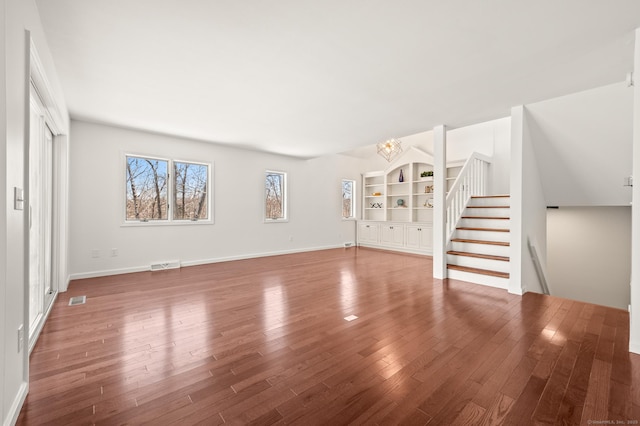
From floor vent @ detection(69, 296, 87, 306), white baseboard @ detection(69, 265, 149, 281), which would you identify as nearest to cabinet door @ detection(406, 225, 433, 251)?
white baseboard @ detection(69, 265, 149, 281)

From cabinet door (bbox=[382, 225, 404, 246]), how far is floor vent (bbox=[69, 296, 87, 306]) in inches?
265

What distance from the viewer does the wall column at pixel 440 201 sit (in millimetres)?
4617

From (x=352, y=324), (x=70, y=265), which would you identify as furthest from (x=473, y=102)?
(x=70, y=265)

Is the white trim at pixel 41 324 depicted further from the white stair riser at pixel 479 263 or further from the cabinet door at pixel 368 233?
the cabinet door at pixel 368 233

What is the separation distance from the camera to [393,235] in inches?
315

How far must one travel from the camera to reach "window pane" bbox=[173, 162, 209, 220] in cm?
564

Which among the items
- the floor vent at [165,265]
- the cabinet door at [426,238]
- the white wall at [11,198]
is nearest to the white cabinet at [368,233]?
the cabinet door at [426,238]

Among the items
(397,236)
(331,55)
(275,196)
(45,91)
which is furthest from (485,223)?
(45,91)

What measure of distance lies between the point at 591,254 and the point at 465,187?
3292mm

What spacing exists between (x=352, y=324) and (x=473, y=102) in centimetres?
311

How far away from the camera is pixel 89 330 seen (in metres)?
2.69

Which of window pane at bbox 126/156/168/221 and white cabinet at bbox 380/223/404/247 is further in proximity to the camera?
white cabinet at bbox 380/223/404/247

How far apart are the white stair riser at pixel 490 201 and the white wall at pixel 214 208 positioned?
13.1 feet

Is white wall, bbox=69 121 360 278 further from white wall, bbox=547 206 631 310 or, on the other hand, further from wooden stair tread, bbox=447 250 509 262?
white wall, bbox=547 206 631 310
